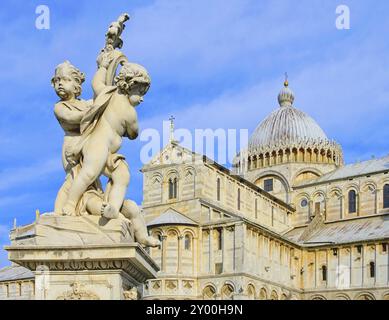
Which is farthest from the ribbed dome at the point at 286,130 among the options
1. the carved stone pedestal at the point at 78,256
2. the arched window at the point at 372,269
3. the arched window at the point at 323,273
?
the carved stone pedestal at the point at 78,256

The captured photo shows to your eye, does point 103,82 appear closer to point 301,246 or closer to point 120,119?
point 120,119

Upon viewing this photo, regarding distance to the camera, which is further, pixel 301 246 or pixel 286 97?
pixel 286 97

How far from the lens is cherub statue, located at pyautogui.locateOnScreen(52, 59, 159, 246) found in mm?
8742

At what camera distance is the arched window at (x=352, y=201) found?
8031 cm

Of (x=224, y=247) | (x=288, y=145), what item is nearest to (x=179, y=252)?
(x=224, y=247)

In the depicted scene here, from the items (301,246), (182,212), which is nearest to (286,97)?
(301,246)

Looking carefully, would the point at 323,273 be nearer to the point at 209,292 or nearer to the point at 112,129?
the point at 209,292

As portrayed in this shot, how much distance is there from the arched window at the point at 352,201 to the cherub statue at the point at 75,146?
7293 cm

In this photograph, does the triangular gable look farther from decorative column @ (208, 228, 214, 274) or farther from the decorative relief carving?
the decorative relief carving

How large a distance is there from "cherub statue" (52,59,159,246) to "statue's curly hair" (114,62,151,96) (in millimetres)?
435

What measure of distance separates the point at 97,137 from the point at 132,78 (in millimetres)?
735

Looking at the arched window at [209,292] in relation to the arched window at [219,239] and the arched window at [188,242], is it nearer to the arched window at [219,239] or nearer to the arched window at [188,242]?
the arched window at [219,239]

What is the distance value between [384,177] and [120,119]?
72935mm
